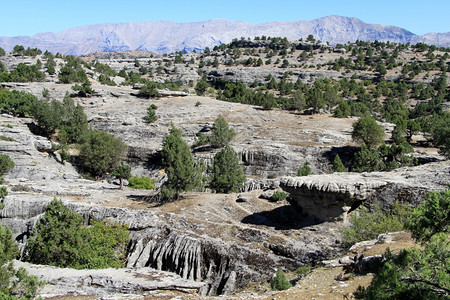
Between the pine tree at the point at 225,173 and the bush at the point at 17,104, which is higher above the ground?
the bush at the point at 17,104

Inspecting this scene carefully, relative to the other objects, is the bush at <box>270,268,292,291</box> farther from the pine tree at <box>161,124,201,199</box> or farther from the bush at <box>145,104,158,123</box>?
the bush at <box>145,104,158,123</box>

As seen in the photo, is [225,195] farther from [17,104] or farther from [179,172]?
[17,104]

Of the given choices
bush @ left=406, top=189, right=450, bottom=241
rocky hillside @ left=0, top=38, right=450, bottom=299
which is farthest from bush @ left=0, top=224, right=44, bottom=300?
bush @ left=406, top=189, right=450, bottom=241

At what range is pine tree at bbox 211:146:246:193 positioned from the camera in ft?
118

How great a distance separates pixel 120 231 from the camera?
25.5 meters

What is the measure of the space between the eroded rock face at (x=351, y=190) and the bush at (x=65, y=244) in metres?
13.4

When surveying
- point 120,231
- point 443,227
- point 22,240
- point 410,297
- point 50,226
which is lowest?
point 22,240

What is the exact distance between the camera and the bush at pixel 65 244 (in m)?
21.6

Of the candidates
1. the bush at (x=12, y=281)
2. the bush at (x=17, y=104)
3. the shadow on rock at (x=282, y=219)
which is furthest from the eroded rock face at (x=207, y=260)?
the bush at (x=17, y=104)

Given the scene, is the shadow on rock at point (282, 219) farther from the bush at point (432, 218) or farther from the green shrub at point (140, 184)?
the green shrub at point (140, 184)

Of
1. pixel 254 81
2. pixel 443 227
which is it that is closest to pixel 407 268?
pixel 443 227

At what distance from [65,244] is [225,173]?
18.0 metres

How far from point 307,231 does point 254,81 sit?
328 feet

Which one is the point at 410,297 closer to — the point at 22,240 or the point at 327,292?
the point at 327,292
